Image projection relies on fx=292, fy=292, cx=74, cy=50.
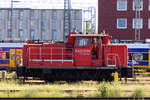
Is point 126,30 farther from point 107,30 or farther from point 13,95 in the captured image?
point 13,95

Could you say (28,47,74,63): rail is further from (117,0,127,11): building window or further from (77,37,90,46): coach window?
(117,0,127,11): building window

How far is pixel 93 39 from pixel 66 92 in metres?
5.56

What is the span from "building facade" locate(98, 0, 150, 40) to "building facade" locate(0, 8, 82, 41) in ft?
113

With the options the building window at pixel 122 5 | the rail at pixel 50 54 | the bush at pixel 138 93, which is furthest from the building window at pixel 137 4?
the bush at pixel 138 93

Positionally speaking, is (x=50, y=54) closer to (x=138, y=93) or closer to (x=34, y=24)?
(x=138, y=93)

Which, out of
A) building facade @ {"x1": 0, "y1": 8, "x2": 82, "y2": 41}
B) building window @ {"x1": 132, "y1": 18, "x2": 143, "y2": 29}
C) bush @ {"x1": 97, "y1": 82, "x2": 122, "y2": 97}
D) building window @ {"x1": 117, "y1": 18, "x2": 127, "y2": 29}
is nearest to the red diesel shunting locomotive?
bush @ {"x1": 97, "y1": 82, "x2": 122, "y2": 97}

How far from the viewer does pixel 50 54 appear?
771 inches

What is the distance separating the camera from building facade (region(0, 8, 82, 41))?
8294cm

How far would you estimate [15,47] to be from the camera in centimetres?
2869

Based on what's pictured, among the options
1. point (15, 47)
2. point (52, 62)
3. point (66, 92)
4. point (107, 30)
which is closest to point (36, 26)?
point (107, 30)

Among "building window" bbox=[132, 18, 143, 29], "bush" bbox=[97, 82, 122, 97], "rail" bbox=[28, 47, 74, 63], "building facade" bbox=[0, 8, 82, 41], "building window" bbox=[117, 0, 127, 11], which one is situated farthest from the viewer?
"building facade" bbox=[0, 8, 82, 41]

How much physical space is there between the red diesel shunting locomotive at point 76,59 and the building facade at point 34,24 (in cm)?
6298

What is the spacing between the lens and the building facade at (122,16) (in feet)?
157

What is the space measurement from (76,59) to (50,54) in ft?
5.87
